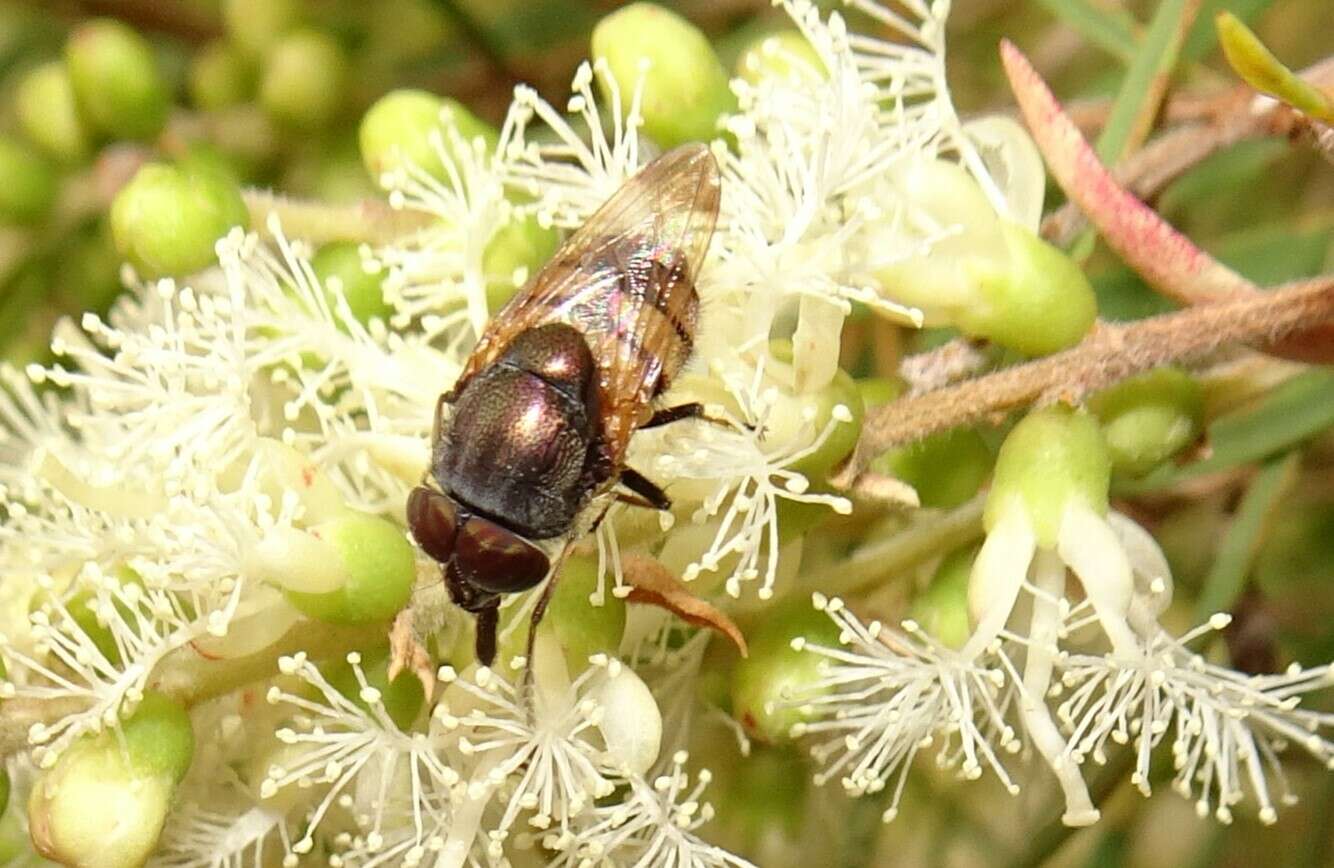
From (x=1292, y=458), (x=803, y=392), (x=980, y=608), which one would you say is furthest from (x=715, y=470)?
(x=1292, y=458)

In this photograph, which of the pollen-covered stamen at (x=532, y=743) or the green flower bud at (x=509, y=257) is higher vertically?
the green flower bud at (x=509, y=257)

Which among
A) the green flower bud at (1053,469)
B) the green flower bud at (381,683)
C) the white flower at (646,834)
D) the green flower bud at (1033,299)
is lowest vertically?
the white flower at (646,834)

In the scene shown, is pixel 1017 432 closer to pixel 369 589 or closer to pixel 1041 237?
pixel 1041 237

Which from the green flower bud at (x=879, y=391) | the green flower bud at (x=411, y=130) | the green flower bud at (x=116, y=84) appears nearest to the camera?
the green flower bud at (x=879, y=391)

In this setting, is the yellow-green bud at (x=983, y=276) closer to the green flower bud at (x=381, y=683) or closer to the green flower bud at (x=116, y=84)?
the green flower bud at (x=381, y=683)

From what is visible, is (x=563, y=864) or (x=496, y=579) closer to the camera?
(x=496, y=579)

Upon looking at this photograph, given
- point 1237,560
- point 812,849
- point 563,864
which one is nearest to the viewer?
point 563,864

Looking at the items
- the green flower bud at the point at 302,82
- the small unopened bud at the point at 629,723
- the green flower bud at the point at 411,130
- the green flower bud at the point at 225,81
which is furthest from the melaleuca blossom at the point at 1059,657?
the green flower bud at the point at 225,81
